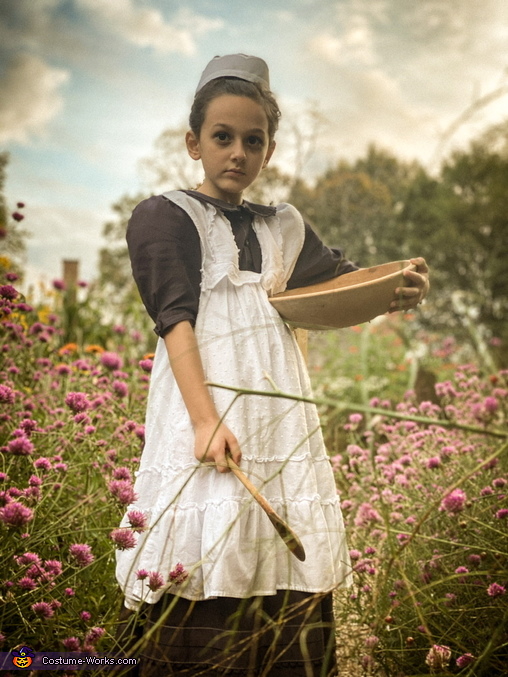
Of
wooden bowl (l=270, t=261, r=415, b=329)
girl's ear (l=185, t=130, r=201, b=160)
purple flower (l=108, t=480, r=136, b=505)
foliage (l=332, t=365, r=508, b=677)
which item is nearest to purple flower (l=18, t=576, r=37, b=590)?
purple flower (l=108, t=480, r=136, b=505)

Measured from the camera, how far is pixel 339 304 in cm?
138

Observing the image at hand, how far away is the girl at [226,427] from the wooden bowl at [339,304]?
4cm

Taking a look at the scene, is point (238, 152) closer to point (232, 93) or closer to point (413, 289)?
point (232, 93)

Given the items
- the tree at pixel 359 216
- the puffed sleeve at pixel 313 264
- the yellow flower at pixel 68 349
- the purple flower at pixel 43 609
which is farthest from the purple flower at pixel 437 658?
the tree at pixel 359 216

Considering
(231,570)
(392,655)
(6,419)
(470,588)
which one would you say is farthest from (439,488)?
(6,419)

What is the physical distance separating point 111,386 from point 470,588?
134cm

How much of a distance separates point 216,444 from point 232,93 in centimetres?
86

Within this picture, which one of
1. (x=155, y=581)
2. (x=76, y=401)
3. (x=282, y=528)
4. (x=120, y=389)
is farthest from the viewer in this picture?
(x=120, y=389)

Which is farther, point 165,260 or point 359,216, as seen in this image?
point 359,216

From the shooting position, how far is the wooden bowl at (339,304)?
136 centimetres

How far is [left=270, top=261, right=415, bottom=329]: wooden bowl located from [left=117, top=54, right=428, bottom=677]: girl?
1.6 inches

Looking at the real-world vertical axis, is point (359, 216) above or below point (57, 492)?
above

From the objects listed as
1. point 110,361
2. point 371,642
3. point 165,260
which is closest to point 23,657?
point 371,642

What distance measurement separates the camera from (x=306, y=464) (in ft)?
4.39
